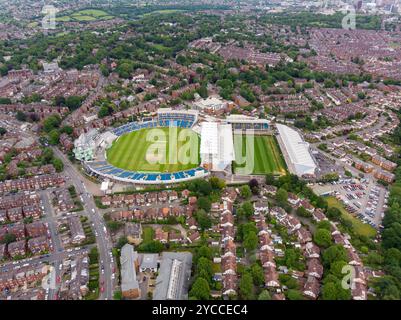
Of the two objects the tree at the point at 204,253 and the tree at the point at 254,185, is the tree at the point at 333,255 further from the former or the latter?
the tree at the point at 254,185

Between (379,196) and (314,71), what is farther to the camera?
(314,71)

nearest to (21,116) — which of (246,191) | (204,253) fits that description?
(246,191)

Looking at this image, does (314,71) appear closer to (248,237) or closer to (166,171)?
(166,171)

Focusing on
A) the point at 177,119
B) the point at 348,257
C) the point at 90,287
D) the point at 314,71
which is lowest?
the point at 90,287

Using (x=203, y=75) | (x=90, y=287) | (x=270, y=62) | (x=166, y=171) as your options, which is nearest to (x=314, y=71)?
(x=270, y=62)

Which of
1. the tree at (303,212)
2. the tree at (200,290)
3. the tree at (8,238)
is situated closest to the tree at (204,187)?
the tree at (303,212)

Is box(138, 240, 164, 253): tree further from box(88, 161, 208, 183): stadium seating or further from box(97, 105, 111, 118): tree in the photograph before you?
box(97, 105, 111, 118): tree

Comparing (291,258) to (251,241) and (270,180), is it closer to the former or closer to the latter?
(251,241)
